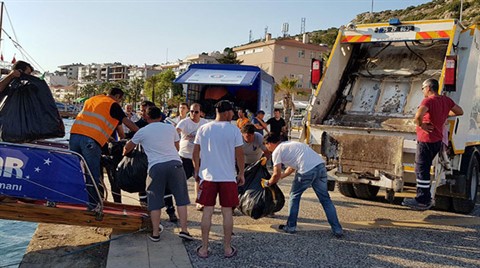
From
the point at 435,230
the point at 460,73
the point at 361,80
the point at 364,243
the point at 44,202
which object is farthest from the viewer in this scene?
the point at 361,80

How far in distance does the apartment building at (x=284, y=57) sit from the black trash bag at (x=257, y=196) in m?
50.5

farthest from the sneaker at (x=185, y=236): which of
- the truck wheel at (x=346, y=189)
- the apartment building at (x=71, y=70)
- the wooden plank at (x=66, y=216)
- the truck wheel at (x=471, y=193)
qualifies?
the apartment building at (x=71, y=70)

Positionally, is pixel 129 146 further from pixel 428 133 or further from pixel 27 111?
pixel 428 133

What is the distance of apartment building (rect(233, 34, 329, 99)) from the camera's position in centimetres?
Result: 5684

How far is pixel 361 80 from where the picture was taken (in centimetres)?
755

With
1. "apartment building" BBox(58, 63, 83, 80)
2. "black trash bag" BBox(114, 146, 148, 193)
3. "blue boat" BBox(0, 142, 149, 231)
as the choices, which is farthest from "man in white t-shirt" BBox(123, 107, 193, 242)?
"apartment building" BBox(58, 63, 83, 80)

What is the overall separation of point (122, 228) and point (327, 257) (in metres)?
2.20

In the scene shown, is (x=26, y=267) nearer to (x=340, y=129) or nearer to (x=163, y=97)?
(x=340, y=129)

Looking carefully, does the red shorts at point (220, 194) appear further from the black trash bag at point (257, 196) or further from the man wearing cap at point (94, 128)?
the man wearing cap at point (94, 128)

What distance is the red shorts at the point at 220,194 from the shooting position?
4.41 meters

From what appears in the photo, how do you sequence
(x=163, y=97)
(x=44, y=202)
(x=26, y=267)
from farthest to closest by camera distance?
(x=163, y=97), (x=44, y=202), (x=26, y=267)

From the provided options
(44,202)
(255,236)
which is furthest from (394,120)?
(44,202)

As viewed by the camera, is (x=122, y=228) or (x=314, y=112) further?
(x=314, y=112)

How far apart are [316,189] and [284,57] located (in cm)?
5306
